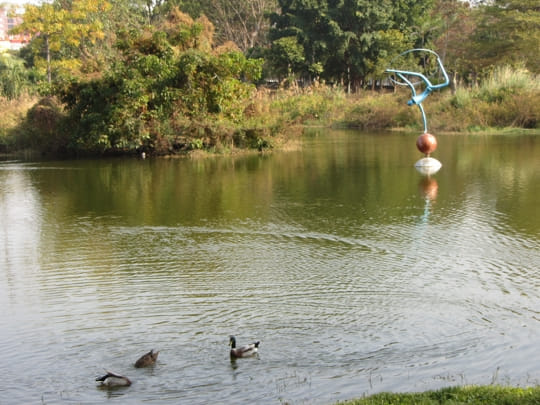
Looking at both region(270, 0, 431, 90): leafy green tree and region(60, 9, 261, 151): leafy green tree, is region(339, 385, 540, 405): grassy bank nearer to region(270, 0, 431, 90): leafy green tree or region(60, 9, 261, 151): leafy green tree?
region(60, 9, 261, 151): leafy green tree

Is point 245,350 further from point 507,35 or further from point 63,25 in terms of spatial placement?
point 507,35

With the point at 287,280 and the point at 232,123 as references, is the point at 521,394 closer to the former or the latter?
the point at 287,280

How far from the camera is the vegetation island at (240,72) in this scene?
2048 cm

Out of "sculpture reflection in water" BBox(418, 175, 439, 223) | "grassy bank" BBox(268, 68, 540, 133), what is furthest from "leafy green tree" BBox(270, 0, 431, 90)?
"sculpture reflection in water" BBox(418, 175, 439, 223)

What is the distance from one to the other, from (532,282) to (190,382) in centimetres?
451

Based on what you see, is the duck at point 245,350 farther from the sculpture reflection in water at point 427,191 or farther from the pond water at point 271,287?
the sculpture reflection in water at point 427,191

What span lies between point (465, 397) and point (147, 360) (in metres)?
2.70

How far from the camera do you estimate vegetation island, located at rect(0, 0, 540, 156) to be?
67.2ft

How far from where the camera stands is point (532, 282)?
8.14 meters

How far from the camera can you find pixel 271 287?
8.11 metres

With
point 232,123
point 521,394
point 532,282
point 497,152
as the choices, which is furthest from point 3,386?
point 497,152

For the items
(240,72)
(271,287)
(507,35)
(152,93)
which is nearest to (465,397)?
(271,287)

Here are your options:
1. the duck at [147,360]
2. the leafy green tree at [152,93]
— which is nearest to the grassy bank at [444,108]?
the leafy green tree at [152,93]

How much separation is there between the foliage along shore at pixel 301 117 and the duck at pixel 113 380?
50.3 feet
